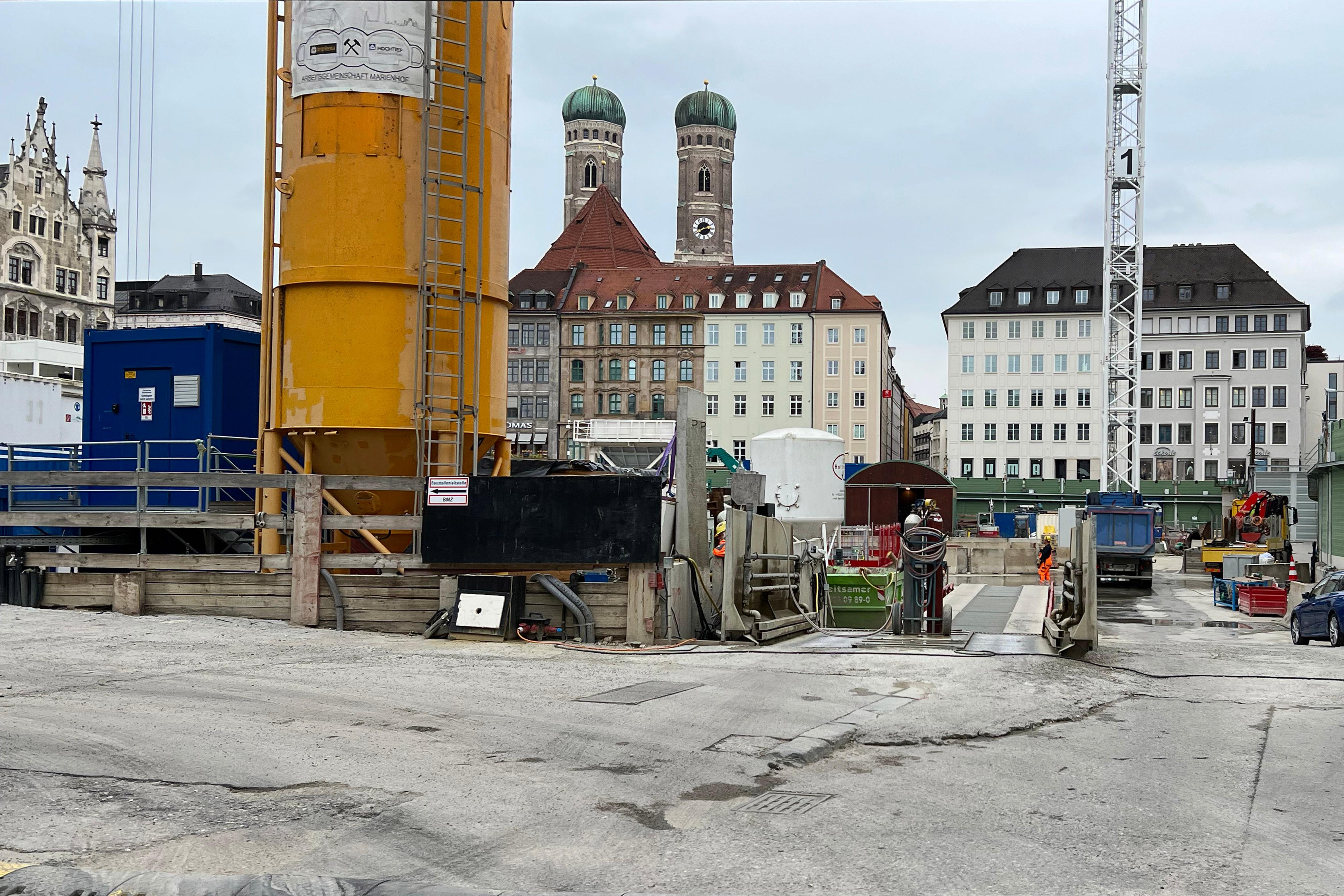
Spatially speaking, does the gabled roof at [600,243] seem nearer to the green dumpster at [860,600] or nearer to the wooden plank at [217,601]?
the green dumpster at [860,600]

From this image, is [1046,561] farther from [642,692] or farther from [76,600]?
[642,692]

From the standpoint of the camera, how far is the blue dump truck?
4156cm

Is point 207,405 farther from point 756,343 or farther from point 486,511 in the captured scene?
point 756,343

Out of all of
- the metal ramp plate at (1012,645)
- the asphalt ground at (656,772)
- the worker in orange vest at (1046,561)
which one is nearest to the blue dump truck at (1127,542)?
the worker in orange vest at (1046,561)

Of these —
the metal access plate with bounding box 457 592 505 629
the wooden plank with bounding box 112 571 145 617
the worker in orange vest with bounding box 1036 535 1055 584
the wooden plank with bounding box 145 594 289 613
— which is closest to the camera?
the metal access plate with bounding box 457 592 505 629

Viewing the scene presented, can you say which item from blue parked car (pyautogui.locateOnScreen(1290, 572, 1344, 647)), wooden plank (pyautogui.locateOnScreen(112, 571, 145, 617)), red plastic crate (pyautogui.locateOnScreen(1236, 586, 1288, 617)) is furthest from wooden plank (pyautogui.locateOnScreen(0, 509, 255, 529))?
red plastic crate (pyautogui.locateOnScreen(1236, 586, 1288, 617))

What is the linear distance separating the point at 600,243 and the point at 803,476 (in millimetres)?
92063

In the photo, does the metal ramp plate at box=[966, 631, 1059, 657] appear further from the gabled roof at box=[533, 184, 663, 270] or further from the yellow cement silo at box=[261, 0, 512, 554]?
the gabled roof at box=[533, 184, 663, 270]

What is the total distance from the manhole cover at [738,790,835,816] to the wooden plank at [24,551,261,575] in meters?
10.8

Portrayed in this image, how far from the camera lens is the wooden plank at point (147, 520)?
16.8 m

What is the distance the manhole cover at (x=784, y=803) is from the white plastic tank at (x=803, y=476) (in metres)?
36.5

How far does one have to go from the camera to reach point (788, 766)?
881cm

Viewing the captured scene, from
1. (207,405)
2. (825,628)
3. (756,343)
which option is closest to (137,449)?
(207,405)

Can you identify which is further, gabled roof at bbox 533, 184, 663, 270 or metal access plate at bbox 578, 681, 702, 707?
gabled roof at bbox 533, 184, 663, 270
